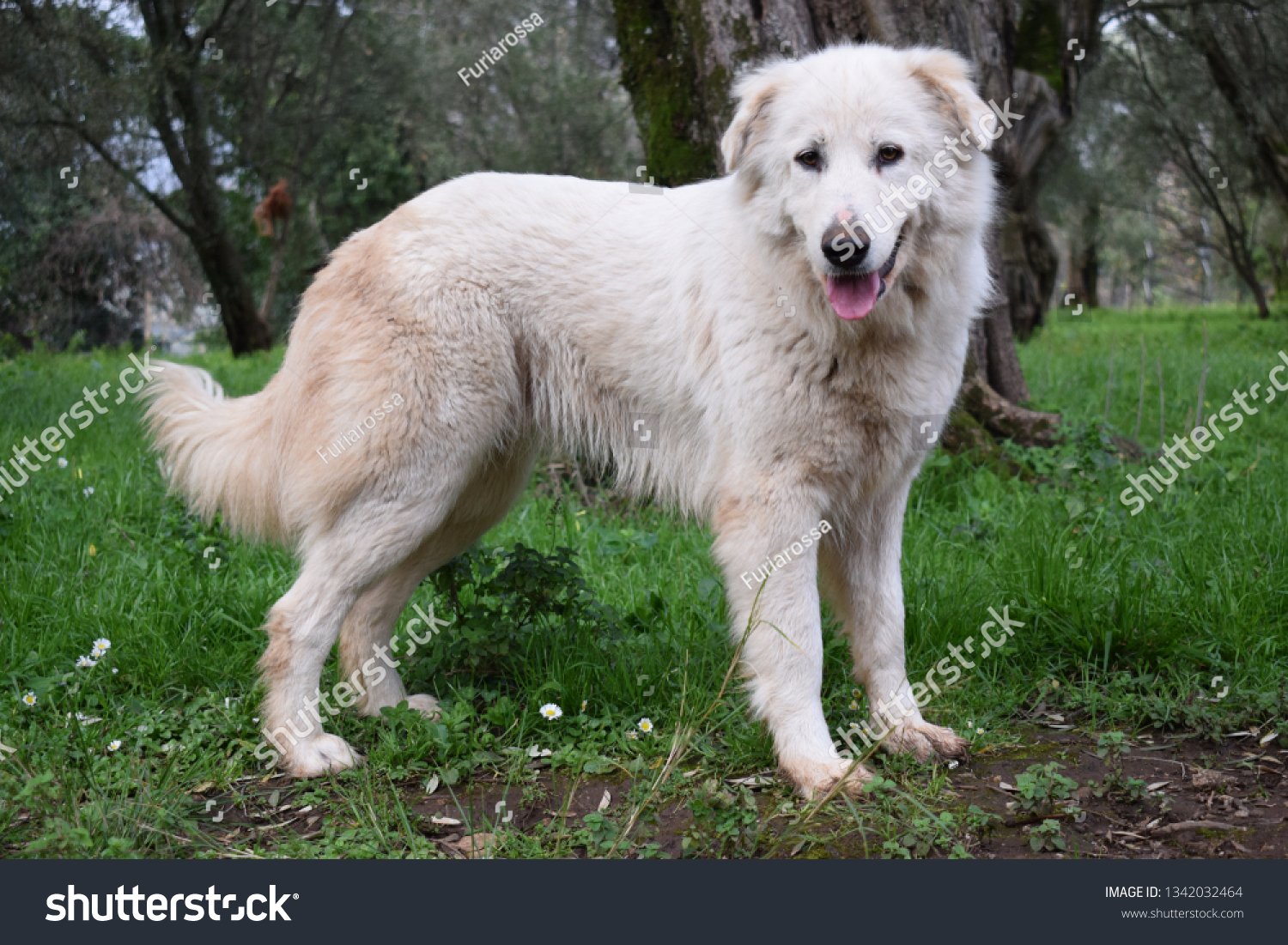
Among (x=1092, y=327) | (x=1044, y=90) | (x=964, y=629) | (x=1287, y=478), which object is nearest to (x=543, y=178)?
(x=964, y=629)

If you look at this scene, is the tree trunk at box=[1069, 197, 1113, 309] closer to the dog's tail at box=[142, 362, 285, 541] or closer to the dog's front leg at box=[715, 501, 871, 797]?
the dog's front leg at box=[715, 501, 871, 797]

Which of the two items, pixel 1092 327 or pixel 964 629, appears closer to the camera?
pixel 964 629

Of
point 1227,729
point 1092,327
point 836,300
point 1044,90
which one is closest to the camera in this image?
point 836,300

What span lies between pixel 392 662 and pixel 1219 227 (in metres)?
30.7

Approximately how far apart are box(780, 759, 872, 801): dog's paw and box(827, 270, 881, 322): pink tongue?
4.30 ft

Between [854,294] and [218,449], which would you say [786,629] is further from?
[218,449]

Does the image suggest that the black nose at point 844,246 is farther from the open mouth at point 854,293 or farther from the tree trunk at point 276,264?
the tree trunk at point 276,264

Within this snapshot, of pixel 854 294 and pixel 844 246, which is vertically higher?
pixel 844 246

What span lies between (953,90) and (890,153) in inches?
12.2

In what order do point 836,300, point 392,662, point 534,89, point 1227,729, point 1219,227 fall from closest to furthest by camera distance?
point 836,300, point 1227,729, point 392,662, point 534,89, point 1219,227

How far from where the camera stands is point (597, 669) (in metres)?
3.63

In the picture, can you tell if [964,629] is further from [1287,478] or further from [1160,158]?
[1160,158]

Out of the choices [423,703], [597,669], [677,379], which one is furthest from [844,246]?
[423,703]

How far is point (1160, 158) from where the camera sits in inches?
794
